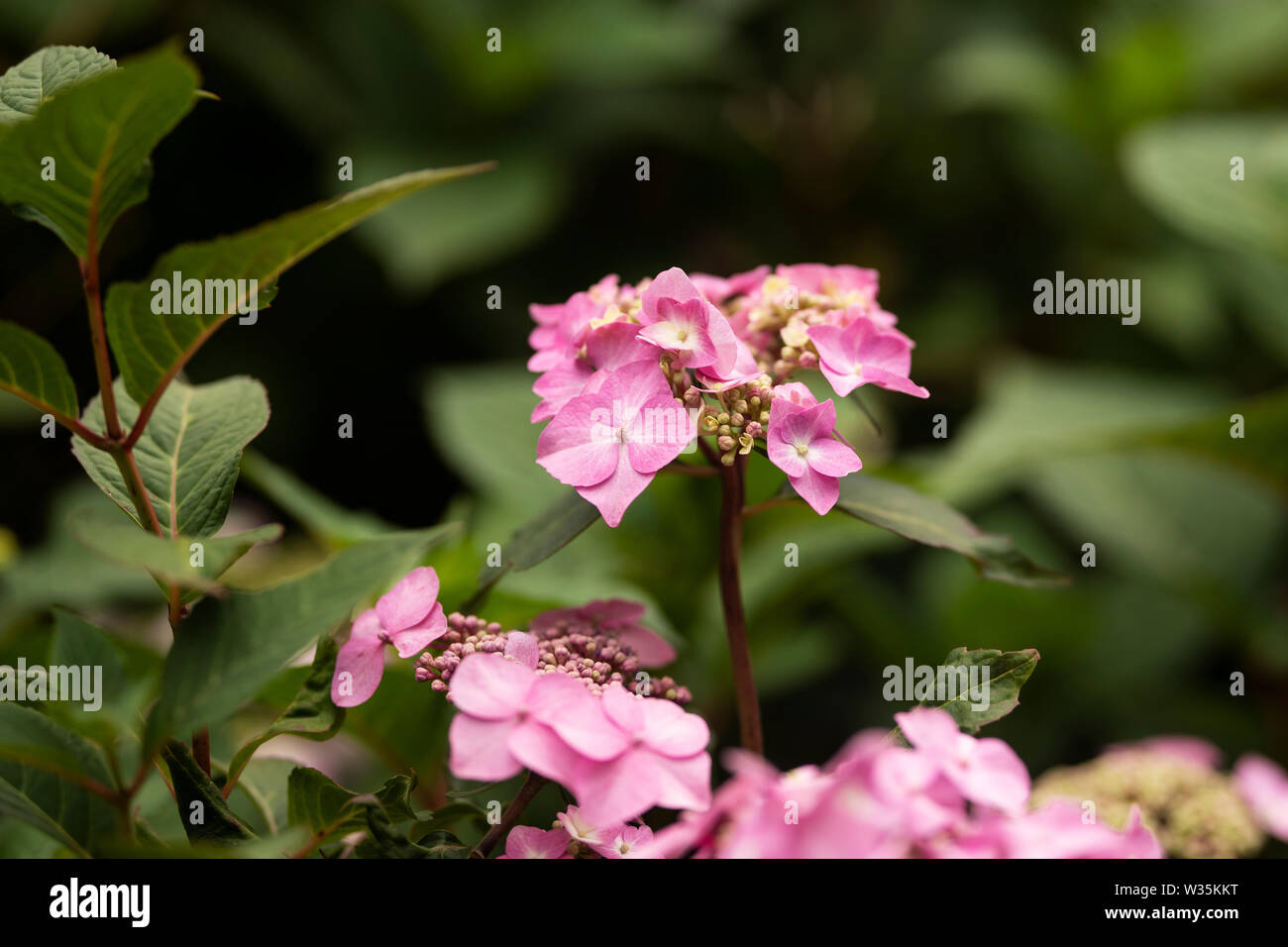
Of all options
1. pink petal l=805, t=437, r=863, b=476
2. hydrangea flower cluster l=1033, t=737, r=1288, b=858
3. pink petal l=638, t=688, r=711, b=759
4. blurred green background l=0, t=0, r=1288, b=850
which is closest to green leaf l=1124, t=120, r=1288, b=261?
blurred green background l=0, t=0, r=1288, b=850

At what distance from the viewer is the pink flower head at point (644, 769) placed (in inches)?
15.8

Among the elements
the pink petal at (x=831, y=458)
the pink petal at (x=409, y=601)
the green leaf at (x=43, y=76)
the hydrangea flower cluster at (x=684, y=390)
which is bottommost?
the pink petal at (x=409, y=601)

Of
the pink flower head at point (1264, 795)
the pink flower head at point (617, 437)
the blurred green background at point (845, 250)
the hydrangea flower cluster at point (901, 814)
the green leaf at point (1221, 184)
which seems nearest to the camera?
the hydrangea flower cluster at point (901, 814)

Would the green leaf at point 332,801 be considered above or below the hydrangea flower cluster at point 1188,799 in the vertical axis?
above

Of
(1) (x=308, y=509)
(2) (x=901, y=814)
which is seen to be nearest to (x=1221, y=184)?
(1) (x=308, y=509)

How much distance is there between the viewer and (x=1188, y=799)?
0.76m

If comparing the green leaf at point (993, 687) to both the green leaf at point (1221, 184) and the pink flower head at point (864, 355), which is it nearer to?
the pink flower head at point (864, 355)

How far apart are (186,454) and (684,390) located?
9.9 inches

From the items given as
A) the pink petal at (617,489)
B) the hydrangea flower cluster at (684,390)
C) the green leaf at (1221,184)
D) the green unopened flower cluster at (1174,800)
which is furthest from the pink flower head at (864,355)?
the green leaf at (1221,184)

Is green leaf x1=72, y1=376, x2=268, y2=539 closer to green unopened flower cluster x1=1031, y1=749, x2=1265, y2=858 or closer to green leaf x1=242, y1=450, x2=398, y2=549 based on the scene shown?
green leaf x1=242, y1=450, x2=398, y2=549

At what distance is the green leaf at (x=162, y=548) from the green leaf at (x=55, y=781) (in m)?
0.09

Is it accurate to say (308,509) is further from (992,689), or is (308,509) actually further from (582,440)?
(992,689)
